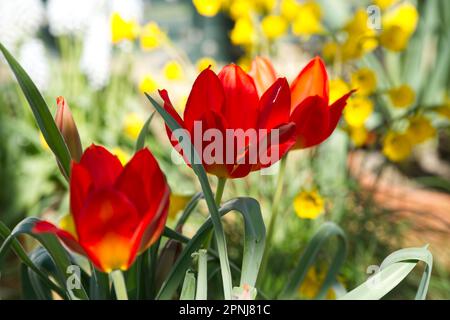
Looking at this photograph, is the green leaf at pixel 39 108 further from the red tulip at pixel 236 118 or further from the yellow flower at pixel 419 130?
the yellow flower at pixel 419 130

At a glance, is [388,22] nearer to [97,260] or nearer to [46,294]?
[46,294]

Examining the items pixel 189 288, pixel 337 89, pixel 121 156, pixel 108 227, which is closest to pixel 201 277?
pixel 189 288

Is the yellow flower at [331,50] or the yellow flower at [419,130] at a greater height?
the yellow flower at [331,50]

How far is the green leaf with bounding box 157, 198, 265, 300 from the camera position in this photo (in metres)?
0.64

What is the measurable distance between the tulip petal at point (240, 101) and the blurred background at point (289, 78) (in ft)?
1.25

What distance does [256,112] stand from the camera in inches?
26.2

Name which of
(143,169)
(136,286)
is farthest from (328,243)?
(143,169)

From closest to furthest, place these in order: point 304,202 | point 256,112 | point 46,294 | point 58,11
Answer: point 256,112 < point 46,294 < point 304,202 < point 58,11

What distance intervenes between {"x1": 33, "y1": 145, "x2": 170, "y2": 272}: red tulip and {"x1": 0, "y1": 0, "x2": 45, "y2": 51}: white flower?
224cm

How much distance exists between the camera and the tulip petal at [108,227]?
0.55 meters

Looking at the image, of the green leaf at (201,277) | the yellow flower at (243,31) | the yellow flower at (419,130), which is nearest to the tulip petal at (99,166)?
the green leaf at (201,277)

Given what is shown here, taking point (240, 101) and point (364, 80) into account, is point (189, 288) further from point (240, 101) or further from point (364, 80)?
point (364, 80)

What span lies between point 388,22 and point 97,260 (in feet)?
5.41

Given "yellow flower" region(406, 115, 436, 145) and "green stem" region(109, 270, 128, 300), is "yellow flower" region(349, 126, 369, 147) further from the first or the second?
"green stem" region(109, 270, 128, 300)
